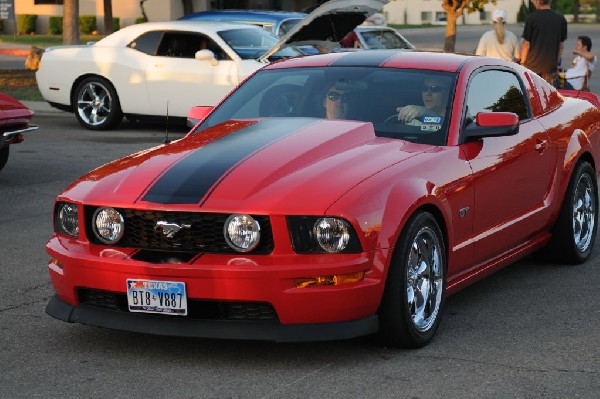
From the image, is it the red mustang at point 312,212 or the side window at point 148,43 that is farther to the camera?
the side window at point 148,43

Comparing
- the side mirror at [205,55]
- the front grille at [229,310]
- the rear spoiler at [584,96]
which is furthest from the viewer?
the side mirror at [205,55]

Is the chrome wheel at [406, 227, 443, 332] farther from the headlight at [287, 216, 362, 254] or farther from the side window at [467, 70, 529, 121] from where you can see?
the side window at [467, 70, 529, 121]

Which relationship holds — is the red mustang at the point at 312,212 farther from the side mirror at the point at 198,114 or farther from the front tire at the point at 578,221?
the front tire at the point at 578,221

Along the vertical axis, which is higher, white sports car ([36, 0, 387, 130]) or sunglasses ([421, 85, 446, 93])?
sunglasses ([421, 85, 446, 93])

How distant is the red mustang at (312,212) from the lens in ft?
19.7

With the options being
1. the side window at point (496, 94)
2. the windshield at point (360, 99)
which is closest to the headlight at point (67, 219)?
the windshield at point (360, 99)

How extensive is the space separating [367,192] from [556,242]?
2.80 meters

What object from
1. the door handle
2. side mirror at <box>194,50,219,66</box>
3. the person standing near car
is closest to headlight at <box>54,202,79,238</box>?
the door handle

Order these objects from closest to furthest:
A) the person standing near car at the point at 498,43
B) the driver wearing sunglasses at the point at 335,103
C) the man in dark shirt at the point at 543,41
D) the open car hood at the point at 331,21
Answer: the driver wearing sunglasses at the point at 335,103, the open car hood at the point at 331,21, the man in dark shirt at the point at 543,41, the person standing near car at the point at 498,43

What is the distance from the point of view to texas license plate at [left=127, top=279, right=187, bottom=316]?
6.02 m

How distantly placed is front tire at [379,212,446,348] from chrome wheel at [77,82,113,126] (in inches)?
458

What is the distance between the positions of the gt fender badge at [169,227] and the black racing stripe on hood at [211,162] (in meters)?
0.10

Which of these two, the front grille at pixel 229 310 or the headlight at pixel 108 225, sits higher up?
the headlight at pixel 108 225

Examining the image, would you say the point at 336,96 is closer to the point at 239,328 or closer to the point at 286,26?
the point at 239,328
